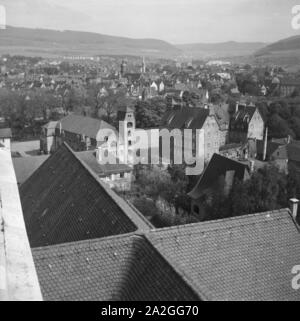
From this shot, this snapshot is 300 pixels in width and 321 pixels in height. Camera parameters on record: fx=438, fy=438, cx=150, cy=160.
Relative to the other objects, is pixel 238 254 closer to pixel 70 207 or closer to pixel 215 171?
pixel 70 207

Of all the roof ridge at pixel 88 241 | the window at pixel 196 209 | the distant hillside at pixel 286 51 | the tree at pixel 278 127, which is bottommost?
the window at pixel 196 209

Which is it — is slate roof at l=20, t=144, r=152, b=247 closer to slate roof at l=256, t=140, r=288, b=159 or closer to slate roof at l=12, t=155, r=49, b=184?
slate roof at l=12, t=155, r=49, b=184

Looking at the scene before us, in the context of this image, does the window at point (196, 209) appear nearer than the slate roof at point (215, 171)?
No

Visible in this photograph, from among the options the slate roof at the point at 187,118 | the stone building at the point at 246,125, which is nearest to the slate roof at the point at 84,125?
the slate roof at the point at 187,118

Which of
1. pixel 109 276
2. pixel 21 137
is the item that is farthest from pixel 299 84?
pixel 109 276

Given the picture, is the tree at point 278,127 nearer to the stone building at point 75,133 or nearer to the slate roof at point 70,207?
the stone building at point 75,133

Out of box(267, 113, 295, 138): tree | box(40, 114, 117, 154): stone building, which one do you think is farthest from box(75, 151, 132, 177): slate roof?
box(267, 113, 295, 138): tree
